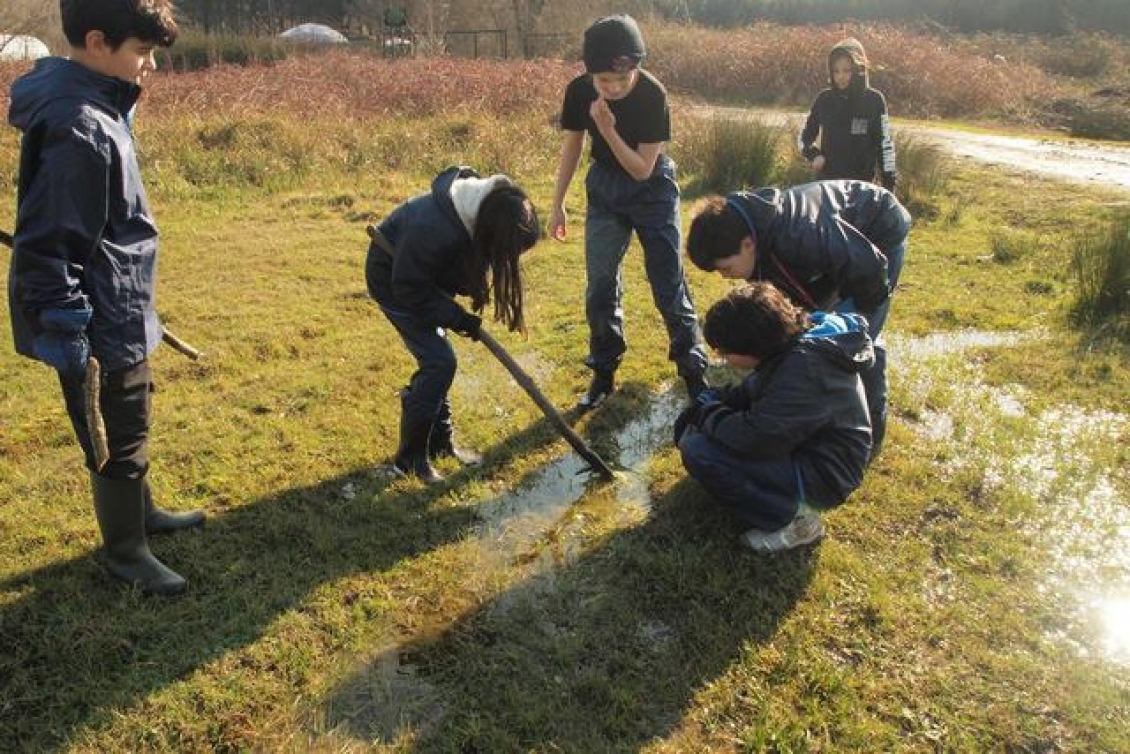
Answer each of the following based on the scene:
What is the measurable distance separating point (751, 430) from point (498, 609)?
1202mm

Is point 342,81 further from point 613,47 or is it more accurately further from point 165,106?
point 613,47

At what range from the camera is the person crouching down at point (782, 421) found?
3.07m

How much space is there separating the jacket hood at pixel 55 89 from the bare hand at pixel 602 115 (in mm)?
2054

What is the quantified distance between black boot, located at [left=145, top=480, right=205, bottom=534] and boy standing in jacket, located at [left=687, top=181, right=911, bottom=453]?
2.42m

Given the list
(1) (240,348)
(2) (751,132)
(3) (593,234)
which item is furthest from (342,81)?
(3) (593,234)

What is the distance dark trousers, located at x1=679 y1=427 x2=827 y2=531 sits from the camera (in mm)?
3240

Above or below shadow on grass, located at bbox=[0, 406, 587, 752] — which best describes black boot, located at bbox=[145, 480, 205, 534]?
above

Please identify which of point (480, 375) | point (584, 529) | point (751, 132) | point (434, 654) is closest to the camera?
point (434, 654)

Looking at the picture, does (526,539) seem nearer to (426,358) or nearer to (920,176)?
(426,358)

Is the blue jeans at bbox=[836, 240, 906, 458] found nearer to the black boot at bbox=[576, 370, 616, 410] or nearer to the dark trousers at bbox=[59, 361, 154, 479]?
the black boot at bbox=[576, 370, 616, 410]


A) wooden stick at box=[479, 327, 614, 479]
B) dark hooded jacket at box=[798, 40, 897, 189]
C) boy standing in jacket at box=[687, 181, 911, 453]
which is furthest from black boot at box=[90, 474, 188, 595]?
dark hooded jacket at box=[798, 40, 897, 189]

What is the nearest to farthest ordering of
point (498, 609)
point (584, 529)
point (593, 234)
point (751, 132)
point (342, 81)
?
point (498, 609) → point (584, 529) → point (593, 234) → point (751, 132) → point (342, 81)

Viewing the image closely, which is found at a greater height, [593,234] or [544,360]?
[593,234]

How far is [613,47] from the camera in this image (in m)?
3.69
